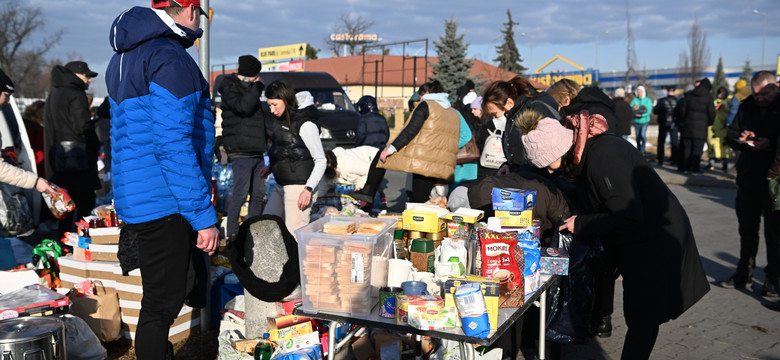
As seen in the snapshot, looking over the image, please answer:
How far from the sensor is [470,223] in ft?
12.2

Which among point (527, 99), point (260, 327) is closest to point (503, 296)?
point (260, 327)

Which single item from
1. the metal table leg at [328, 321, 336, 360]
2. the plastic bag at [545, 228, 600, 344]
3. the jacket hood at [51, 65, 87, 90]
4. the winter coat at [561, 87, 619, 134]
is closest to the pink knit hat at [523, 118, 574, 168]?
the plastic bag at [545, 228, 600, 344]

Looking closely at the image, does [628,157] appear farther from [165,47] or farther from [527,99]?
[165,47]

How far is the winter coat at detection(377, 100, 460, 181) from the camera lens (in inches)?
239

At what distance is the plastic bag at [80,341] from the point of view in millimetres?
3898

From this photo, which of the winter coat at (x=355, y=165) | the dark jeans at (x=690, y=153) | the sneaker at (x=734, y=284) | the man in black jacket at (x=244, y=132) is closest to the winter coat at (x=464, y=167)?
the winter coat at (x=355, y=165)

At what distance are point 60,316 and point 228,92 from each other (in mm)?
3204

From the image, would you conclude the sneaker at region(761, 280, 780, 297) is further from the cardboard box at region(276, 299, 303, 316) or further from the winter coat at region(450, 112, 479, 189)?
the cardboard box at region(276, 299, 303, 316)

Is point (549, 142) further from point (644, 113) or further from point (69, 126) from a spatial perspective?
point (644, 113)

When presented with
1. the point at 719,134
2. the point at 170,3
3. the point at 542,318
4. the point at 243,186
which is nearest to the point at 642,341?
the point at 542,318

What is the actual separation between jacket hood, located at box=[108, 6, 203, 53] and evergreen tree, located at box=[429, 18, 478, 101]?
99.9 ft

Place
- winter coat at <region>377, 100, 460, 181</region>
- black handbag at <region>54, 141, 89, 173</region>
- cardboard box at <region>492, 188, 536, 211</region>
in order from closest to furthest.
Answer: cardboard box at <region>492, 188, 536, 211</region>, winter coat at <region>377, 100, 460, 181</region>, black handbag at <region>54, 141, 89, 173</region>

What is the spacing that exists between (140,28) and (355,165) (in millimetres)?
4707

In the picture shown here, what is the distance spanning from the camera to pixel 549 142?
327 centimetres
